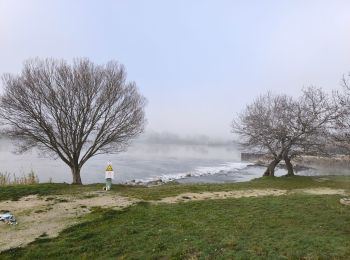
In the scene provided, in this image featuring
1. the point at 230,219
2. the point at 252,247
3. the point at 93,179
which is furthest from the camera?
the point at 93,179

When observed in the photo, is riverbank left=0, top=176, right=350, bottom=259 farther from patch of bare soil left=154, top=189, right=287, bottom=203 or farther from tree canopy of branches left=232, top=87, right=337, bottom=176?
tree canopy of branches left=232, top=87, right=337, bottom=176

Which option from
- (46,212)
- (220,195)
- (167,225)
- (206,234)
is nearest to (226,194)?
(220,195)

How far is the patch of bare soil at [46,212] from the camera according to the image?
10.2 m

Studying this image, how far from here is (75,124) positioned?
2225 cm

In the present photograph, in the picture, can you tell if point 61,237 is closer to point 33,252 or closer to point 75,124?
point 33,252

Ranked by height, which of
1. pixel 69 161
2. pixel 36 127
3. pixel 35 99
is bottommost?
pixel 69 161

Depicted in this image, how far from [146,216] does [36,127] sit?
12.5 m

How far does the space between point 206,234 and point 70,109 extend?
14825 mm

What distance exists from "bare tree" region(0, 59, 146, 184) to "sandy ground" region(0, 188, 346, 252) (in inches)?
251

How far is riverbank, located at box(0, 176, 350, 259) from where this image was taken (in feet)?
27.7

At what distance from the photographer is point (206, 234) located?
980 centimetres

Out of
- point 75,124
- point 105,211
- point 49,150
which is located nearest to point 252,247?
point 105,211

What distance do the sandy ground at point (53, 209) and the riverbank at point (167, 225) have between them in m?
0.03

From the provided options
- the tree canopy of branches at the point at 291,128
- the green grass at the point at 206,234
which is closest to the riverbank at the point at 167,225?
the green grass at the point at 206,234
